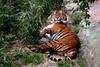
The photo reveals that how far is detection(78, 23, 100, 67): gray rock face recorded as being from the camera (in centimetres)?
479

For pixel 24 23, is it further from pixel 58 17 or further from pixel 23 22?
pixel 58 17

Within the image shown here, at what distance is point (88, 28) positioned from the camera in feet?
18.0

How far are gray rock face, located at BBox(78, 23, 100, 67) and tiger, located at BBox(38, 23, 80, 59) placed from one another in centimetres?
16

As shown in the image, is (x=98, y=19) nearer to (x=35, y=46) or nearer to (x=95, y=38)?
(x=95, y=38)

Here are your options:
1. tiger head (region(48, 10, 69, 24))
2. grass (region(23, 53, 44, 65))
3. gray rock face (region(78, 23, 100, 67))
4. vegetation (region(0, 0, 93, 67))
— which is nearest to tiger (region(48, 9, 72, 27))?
tiger head (region(48, 10, 69, 24))

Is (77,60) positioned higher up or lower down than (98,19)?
lower down

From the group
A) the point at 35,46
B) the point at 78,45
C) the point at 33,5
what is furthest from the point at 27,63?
the point at 33,5

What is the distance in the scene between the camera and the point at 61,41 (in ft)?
19.1

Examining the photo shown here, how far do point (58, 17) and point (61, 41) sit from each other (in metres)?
0.60

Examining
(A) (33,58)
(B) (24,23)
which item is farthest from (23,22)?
(A) (33,58)

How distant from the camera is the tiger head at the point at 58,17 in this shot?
20.3ft

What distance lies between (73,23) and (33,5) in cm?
86

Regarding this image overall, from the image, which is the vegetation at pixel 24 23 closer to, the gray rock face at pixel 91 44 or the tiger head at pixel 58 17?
the tiger head at pixel 58 17

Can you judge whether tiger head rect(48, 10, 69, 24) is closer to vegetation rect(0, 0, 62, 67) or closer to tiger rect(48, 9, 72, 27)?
tiger rect(48, 9, 72, 27)
